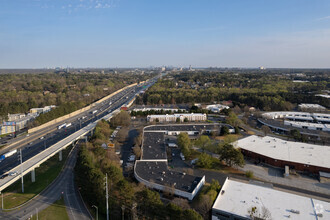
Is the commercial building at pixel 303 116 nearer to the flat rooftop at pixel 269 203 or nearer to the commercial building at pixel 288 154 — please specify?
the commercial building at pixel 288 154

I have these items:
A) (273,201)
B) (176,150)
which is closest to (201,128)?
(176,150)

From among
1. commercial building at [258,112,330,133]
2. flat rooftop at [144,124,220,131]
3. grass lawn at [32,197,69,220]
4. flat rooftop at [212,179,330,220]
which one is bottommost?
grass lawn at [32,197,69,220]

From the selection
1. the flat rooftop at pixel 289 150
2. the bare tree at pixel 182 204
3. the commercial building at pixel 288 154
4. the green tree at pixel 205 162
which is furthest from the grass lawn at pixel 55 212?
the flat rooftop at pixel 289 150

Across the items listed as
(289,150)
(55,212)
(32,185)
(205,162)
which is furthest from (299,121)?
(32,185)

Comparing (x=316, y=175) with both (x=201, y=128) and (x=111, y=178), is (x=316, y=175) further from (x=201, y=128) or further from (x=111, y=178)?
(x=111, y=178)

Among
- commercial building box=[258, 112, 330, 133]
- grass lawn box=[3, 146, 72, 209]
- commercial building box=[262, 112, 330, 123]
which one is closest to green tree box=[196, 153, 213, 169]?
grass lawn box=[3, 146, 72, 209]

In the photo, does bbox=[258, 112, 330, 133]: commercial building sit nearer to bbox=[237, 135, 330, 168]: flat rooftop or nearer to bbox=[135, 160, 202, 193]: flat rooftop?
bbox=[237, 135, 330, 168]: flat rooftop

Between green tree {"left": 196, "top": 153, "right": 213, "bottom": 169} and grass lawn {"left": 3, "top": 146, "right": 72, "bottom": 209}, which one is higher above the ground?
green tree {"left": 196, "top": 153, "right": 213, "bottom": 169}
